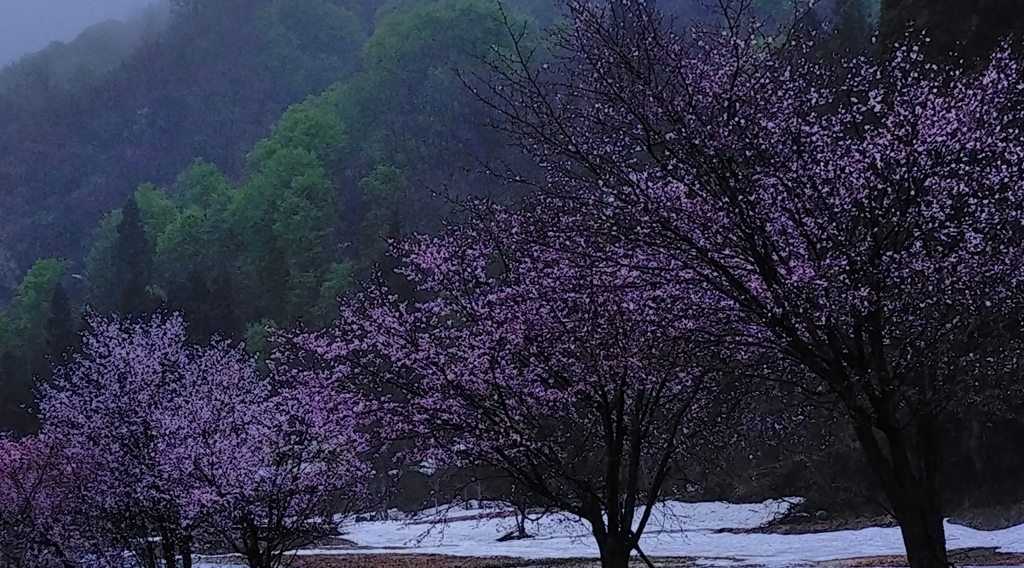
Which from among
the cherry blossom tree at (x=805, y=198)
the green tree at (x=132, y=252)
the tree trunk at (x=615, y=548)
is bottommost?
the tree trunk at (x=615, y=548)

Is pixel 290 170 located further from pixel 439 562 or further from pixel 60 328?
pixel 439 562

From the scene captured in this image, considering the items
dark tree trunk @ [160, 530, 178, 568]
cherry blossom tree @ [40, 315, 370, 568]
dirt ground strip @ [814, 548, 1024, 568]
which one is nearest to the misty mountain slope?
cherry blossom tree @ [40, 315, 370, 568]

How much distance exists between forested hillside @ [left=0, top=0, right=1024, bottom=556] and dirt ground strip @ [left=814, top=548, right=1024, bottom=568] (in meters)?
1.41

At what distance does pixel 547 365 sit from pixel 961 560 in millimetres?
9340

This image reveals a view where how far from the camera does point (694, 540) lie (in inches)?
896

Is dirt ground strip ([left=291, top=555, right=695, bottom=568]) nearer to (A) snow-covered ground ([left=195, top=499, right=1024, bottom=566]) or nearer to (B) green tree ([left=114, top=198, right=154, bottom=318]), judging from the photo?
(A) snow-covered ground ([left=195, top=499, right=1024, bottom=566])

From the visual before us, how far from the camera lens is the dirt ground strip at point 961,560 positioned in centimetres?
1445

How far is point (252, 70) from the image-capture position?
98562mm

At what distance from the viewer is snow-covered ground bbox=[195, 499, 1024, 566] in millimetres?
17688

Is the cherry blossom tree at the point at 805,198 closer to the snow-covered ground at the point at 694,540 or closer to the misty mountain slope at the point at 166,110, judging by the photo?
the snow-covered ground at the point at 694,540

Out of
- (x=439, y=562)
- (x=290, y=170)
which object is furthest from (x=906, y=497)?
(x=290, y=170)

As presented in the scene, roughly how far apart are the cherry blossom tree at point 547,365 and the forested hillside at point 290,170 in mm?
128

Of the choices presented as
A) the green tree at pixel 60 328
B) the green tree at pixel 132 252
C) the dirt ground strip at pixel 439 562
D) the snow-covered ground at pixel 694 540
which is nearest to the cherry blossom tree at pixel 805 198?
the snow-covered ground at pixel 694 540

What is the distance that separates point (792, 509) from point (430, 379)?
16630 millimetres
